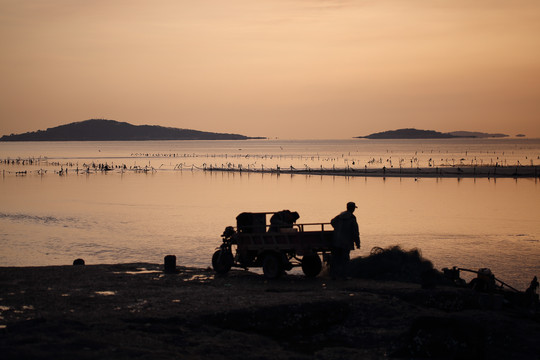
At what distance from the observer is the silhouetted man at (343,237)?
1786 cm

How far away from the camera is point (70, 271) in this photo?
19.5m

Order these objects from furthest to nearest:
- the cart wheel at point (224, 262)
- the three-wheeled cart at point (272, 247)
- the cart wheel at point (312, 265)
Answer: the cart wheel at point (224, 262)
the cart wheel at point (312, 265)
the three-wheeled cart at point (272, 247)

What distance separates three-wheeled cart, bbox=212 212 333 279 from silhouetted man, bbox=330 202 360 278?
39 centimetres

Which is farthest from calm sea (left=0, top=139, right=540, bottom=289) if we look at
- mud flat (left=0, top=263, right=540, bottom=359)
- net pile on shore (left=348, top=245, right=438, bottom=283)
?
mud flat (left=0, top=263, right=540, bottom=359)

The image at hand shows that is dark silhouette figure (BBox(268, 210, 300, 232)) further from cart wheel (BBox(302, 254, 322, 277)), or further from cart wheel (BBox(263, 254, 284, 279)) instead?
cart wheel (BBox(302, 254, 322, 277))

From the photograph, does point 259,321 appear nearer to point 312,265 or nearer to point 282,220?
point 312,265

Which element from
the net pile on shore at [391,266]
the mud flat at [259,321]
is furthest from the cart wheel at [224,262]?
the net pile on shore at [391,266]

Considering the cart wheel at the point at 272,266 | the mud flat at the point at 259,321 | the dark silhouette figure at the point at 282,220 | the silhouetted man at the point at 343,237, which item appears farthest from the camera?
the dark silhouette figure at the point at 282,220

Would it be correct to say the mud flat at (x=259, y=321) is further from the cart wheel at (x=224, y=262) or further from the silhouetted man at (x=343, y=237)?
the cart wheel at (x=224, y=262)

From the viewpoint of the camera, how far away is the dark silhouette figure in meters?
19.1

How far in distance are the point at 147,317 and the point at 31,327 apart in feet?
7.14

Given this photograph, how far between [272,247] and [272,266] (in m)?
0.52

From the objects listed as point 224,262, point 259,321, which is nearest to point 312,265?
point 224,262

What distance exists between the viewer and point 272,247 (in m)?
18.6
